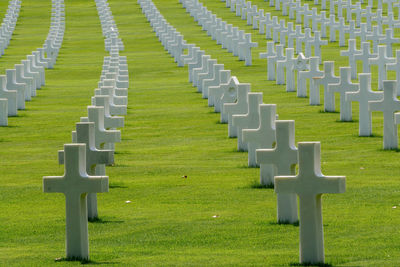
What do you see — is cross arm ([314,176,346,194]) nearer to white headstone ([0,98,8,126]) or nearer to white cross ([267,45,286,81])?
white headstone ([0,98,8,126])

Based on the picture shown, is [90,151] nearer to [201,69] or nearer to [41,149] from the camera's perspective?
[41,149]

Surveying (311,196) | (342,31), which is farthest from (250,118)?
(342,31)

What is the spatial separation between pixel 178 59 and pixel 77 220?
25.9 metres

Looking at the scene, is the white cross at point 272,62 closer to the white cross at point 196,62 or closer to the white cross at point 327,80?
the white cross at point 196,62

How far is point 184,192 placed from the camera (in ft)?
44.4

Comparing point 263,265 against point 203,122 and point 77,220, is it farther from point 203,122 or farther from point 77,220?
point 203,122

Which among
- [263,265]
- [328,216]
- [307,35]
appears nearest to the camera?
[263,265]

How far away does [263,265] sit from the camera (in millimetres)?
9312

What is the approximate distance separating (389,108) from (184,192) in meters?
4.32

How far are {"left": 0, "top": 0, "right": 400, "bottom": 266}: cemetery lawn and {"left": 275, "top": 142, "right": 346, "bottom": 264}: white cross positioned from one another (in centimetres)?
24

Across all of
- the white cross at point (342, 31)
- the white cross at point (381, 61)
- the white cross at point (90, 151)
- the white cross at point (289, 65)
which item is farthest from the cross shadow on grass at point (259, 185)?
the white cross at point (342, 31)

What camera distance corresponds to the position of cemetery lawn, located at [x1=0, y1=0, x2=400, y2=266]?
10039 mm

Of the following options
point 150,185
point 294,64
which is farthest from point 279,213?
point 294,64

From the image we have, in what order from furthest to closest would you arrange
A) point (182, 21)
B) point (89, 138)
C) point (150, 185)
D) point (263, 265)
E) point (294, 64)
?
1. point (182, 21)
2. point (294, 64)
3. point (150, 185)
4. point (89, 138)
5. point (263, 265)
